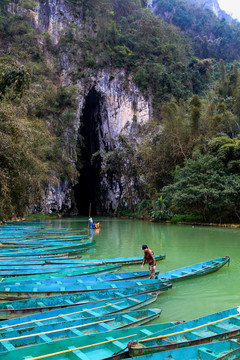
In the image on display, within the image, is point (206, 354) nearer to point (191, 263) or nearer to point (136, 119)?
point (191, 263)

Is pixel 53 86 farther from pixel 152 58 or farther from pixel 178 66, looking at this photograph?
pixel 178 66

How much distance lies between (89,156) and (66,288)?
36732 mm

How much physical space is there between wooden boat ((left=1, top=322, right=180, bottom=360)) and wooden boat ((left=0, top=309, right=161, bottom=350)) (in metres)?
0.08

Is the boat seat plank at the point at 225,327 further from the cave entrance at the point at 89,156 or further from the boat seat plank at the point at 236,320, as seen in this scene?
the cave entrance at the point at 89,156

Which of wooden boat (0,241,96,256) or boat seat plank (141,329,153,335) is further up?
boat seat plank (141,329,153,335)

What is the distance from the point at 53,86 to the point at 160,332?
102 feet

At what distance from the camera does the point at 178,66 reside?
3741 cm

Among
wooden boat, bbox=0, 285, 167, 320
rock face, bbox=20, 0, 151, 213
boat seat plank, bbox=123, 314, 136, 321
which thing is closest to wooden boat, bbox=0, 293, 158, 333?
wooden boat, bbox=0, 285, 167, 320

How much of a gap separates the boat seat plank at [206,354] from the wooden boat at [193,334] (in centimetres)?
14

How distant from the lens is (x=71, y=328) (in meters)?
3.29

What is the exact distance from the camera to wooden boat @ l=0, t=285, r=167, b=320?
3967mm

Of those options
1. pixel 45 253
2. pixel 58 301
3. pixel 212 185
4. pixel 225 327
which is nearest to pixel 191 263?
pixel 45 253

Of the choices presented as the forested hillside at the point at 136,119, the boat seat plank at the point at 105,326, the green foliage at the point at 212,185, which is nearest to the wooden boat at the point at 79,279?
the boat seat plank at the point at 105,326

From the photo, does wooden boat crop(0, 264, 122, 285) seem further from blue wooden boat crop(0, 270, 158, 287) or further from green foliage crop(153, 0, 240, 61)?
green foliage crop(153, 0, 240, 61)
